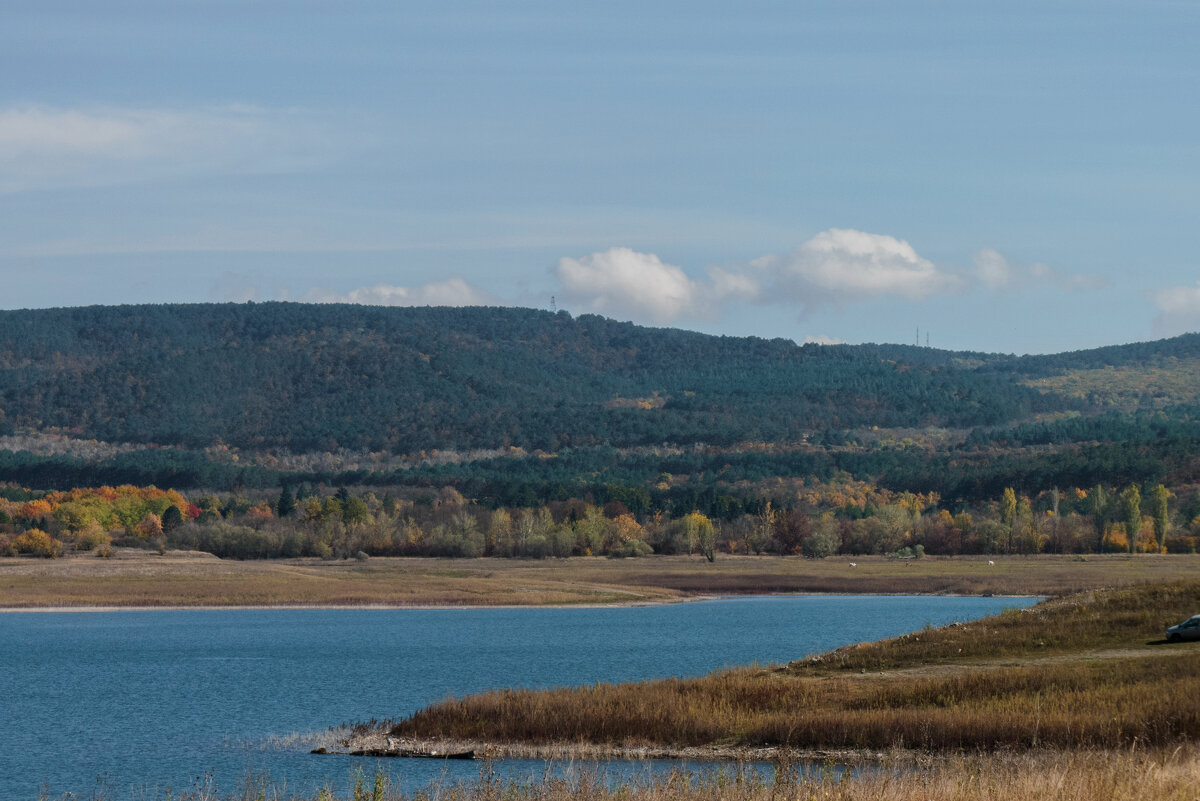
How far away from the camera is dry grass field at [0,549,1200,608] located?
116438 mm

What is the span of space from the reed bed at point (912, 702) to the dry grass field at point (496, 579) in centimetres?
5992

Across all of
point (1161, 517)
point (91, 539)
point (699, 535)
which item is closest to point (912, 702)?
point (1161, 517)

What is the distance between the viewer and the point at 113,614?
11744 cm

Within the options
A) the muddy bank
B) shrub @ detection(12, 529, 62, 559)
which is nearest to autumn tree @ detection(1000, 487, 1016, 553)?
shrub @ detection(12, 529, 62, 559)

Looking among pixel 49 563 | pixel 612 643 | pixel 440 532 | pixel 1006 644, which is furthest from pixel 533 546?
pixel 1006 644

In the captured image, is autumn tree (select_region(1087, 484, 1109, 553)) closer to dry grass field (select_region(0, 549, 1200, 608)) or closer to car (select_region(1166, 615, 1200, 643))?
dry grass field (select_region(0, 549, 1200, 608))

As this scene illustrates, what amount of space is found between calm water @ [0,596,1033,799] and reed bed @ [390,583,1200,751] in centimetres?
355

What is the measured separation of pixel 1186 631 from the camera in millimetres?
43281

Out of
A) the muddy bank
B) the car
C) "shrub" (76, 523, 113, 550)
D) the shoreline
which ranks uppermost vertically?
the car

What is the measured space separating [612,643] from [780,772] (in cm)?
5931

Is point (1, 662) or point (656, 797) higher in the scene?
point (656, 797)

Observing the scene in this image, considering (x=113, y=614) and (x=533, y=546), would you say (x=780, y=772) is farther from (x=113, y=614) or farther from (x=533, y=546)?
(x=533, y=546)

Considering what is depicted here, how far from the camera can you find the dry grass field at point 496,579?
11644 cm

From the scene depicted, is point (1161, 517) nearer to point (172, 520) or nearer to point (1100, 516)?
point (1100, 516)
